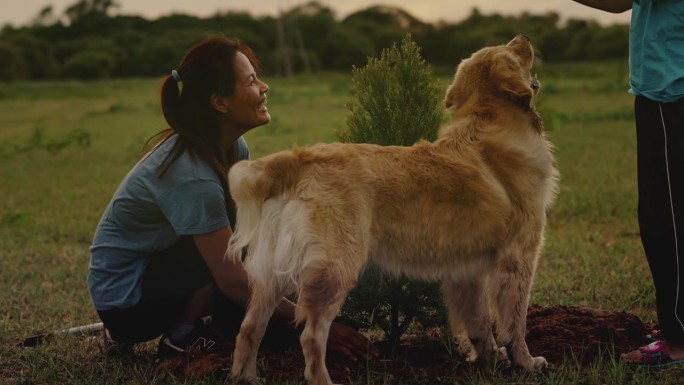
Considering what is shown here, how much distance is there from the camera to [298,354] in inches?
193

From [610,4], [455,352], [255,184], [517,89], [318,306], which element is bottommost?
[455,352]

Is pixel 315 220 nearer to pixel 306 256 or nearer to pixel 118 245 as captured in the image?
pixel 306 256

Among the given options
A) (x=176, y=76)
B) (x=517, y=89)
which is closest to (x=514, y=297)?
(x=517, y=89)

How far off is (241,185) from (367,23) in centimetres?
5954

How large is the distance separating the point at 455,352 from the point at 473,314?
0.40 metres

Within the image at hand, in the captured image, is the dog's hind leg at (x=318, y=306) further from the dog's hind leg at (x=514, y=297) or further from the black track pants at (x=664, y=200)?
the black track pants at (x=664, y=200)

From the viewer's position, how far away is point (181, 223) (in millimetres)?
4324

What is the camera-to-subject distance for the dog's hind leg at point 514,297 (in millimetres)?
4324

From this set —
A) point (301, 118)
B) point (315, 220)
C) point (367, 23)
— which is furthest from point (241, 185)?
point (367, 23)

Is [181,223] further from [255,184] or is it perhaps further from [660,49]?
[660,49]

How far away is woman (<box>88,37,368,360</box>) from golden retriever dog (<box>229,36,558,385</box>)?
1.44ft

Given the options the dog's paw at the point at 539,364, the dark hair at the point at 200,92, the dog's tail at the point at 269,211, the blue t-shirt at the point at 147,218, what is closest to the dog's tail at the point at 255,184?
the dog's tail at the point at 269,211

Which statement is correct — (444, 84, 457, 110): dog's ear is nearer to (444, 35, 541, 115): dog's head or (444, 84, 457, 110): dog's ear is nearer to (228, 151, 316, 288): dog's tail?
(444, 35, 541, 115): dog's head

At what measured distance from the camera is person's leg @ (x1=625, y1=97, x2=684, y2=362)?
4.36m
